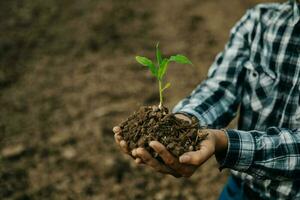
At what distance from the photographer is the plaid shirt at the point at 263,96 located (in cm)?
135

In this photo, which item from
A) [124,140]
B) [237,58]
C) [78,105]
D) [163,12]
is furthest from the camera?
[163,12]

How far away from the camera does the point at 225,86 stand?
64.2 inches

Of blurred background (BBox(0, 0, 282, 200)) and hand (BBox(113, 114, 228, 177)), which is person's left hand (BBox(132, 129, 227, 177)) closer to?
hand (BBox(113, 114, 228, 177))

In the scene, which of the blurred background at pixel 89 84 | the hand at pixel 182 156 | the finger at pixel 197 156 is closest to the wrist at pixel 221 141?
the hand at pixel 182 156

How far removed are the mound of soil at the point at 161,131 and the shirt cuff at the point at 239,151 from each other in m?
0.14

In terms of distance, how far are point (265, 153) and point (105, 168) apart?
5.79ft

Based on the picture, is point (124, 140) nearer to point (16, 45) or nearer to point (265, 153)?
point (265, 153)

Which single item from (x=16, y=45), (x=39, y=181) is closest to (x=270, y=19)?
(x=39, y=181)

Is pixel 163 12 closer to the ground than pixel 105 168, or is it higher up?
higher up

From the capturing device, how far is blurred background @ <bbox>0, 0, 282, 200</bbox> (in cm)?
281

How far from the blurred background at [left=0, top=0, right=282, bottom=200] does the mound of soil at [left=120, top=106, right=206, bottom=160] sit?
155 cm

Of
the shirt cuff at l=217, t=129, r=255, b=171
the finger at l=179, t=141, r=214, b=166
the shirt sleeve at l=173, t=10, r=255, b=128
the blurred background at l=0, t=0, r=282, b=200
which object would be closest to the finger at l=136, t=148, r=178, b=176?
the finger at l=179, t=141, r=214, b=166

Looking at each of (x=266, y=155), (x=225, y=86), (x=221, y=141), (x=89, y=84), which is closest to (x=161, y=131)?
(x=221, y=141)

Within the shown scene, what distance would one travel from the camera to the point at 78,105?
3.54 metres
